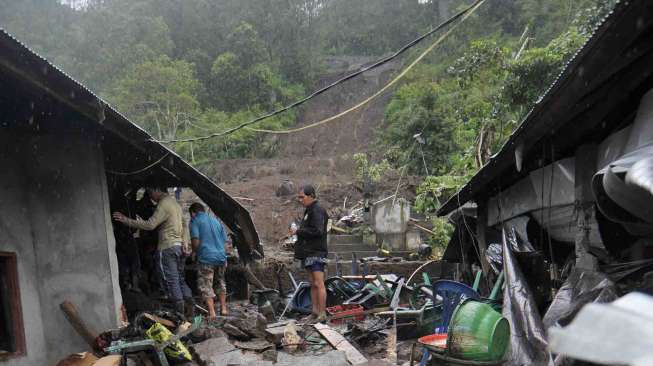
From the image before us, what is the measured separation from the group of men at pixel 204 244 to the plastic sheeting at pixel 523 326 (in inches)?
155

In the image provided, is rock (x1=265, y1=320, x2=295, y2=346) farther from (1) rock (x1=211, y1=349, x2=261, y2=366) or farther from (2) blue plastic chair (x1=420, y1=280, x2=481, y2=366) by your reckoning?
(2) blue plastic chair (x1=420, y1=280, x2=481, y2=366)

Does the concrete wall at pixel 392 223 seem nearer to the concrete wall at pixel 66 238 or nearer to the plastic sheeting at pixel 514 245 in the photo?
the plastic sheeting at pixel 514 245

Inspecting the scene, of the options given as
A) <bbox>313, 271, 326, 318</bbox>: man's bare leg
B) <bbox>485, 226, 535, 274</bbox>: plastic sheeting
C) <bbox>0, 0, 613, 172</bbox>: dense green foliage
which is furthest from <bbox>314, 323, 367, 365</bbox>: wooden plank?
<bbox>0, 0, 613, 172</bbox>: dense green foliage

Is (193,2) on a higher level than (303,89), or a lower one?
higher

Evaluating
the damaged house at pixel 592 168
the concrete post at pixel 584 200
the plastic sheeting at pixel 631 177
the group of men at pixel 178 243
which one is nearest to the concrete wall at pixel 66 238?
the group of men at pixel 178 243

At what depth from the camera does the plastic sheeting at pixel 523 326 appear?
14.0ft

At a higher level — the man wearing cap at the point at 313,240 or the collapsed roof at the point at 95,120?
the collapsed roof at the point at 95,120

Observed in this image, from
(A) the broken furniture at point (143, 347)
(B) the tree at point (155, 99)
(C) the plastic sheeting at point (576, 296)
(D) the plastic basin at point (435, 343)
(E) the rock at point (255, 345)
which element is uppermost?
(B) the tree at point (155, 99)

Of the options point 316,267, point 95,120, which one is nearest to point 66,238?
point 95,120

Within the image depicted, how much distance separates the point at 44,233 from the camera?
22.5 feet

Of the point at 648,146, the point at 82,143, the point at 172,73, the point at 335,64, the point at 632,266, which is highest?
the point at 335,64

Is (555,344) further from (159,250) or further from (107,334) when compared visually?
(159,250)

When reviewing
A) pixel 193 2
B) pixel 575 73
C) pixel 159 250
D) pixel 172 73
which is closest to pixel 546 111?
pixel 575 73

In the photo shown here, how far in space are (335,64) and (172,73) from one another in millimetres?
23669
